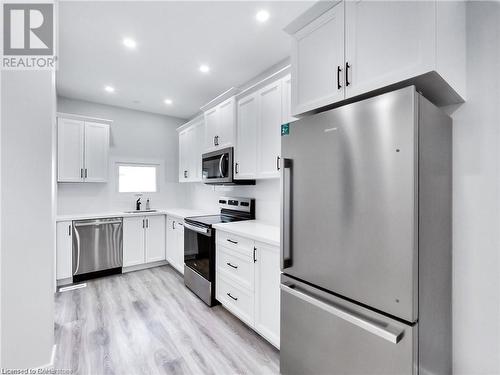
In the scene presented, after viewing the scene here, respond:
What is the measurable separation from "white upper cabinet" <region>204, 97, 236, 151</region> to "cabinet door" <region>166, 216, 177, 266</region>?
1.42 metres

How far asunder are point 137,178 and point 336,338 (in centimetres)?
443

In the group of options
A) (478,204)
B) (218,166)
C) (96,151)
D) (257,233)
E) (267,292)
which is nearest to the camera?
(478,204)

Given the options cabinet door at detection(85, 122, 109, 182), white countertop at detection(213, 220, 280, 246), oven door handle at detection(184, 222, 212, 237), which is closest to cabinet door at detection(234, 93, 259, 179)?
white countertop at detection(213, 220, 280, 246)

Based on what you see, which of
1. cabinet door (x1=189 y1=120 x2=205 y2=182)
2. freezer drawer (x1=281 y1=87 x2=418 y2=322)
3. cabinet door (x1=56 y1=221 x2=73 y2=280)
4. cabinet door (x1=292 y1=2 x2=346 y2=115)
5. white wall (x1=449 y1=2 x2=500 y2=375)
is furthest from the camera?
cabinet door (x1=189 y1=120 x2=205 y2=182)

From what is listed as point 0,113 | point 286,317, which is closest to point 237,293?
point 286,317

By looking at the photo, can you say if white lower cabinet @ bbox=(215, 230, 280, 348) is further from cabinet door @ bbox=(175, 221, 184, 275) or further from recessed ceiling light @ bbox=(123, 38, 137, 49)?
recessed ceiling light @ bbox=(123, 38, 137, 49)

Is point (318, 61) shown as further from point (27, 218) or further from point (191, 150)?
point (191, 150)

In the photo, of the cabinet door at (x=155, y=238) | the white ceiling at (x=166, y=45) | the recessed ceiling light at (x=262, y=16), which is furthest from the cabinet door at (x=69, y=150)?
the recessed ceiling light at (x=262, y=16)

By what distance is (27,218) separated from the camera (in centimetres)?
171

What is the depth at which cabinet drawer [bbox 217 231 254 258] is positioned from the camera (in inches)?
88.0

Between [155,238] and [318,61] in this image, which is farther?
[155,238]

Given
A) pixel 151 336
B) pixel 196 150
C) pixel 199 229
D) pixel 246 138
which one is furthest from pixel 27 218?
pixel 196 150

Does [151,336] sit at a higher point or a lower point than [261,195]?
lower

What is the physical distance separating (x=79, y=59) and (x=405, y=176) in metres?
3.50
